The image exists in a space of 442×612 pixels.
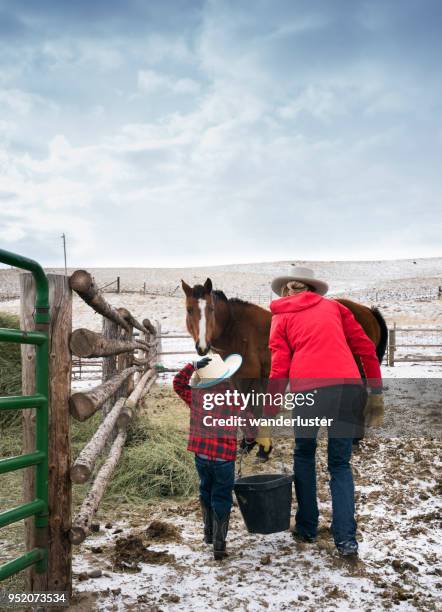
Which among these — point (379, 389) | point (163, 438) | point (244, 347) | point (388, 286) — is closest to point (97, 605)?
point (379, 389)

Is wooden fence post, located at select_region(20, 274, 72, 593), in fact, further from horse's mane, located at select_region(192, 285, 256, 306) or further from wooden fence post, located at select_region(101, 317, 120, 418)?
horse's mane, located at select_region(192, 285, 256, 306)

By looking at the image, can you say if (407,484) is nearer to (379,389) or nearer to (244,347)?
(379,389)

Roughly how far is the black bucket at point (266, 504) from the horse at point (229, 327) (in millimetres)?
2129

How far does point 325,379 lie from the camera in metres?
3.25

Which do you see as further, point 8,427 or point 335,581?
point 8,427

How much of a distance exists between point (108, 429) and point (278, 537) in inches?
59.6

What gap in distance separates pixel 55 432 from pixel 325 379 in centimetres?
175

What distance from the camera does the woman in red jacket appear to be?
3.21 meters

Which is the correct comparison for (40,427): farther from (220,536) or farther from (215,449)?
(220,536)

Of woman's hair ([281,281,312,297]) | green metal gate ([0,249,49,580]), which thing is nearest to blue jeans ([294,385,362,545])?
woman's hair ([281,281,312,297])

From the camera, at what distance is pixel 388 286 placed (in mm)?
48906

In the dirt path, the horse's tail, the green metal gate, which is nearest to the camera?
the green metal gate

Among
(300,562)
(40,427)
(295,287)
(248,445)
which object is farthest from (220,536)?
(248,445)

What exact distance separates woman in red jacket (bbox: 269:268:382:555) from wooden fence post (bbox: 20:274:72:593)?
1.34m
